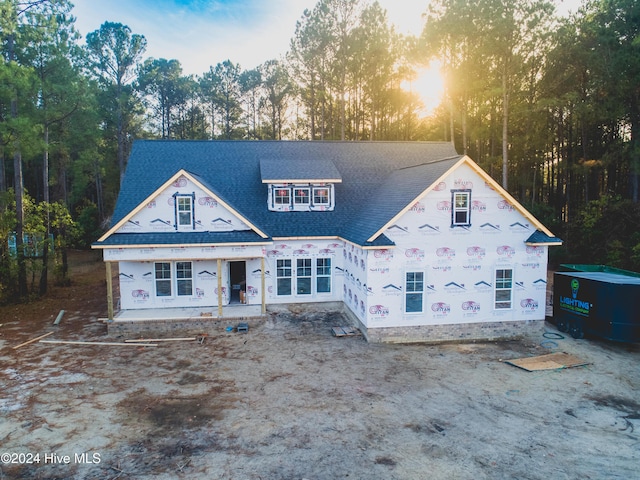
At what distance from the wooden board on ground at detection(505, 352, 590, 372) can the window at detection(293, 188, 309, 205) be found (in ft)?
35.4

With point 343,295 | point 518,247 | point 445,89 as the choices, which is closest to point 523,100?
point 445,89

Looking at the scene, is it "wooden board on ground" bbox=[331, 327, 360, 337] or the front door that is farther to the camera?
the front door

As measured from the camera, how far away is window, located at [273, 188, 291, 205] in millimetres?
19094

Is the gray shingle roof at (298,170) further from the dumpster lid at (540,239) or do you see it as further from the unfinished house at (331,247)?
the dumpster lid at (540,239)

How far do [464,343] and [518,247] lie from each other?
404 centimetres

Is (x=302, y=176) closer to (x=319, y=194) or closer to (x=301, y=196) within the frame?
(x=301, y=196)

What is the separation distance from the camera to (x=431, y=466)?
7.57 m

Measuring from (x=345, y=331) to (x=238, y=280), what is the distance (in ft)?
21.3

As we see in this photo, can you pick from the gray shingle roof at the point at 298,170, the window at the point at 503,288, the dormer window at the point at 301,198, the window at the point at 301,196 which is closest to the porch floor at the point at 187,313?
the dormer window at the point at 301,198

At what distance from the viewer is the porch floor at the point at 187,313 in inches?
624

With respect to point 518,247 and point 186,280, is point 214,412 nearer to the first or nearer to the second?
point 186,280

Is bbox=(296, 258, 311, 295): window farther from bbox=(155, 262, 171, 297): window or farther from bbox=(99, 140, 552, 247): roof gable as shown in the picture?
bbox=(155, 262, 171, 297): window

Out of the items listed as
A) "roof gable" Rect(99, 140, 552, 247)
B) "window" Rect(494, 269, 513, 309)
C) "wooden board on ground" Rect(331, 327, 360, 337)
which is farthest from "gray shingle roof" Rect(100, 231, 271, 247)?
"window" Rect(494, 269, 513, 309)

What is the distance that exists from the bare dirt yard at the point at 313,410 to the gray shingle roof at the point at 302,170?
4.99 m
